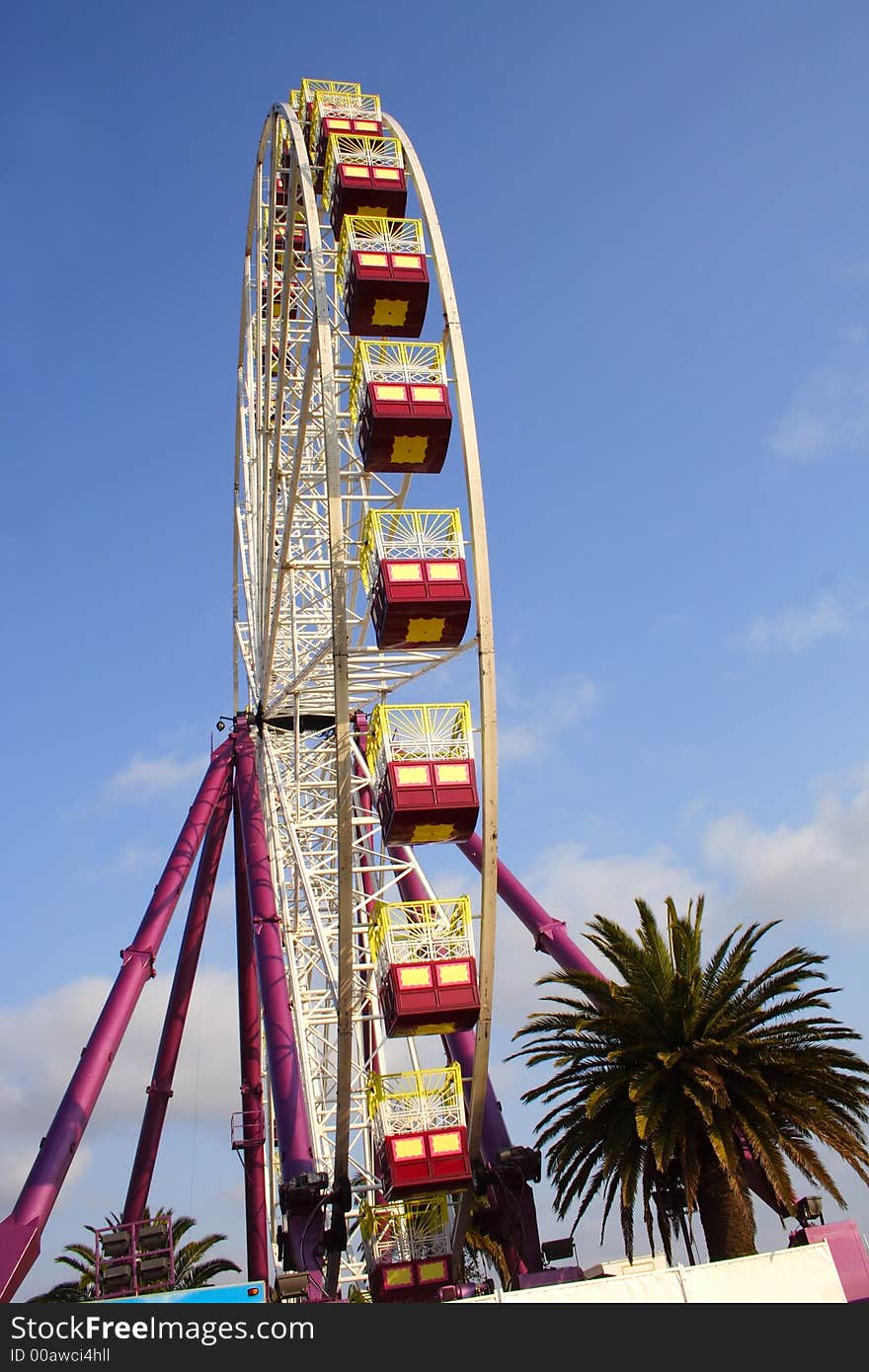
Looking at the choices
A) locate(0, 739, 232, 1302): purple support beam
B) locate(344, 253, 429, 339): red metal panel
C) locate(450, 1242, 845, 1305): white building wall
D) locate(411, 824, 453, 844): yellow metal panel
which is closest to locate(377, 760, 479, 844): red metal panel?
locate(411, 824, 453, 844): yellow metal panel

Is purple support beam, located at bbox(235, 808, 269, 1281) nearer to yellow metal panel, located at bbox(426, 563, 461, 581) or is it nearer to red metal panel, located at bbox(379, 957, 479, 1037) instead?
red metal panel, located at bbox(379, 957, 479, 1037)

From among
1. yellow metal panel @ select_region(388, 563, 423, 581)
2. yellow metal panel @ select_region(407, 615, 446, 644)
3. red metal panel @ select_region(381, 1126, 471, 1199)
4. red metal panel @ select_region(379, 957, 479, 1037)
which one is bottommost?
red metal panel @ select_region(381, 1126, 471, 1199)

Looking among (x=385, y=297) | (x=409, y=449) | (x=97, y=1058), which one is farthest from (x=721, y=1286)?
(x=385, y=297)

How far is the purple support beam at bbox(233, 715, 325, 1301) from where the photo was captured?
22.3 meters

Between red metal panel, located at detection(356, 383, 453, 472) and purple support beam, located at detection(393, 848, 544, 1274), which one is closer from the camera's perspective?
red metal panel, located at detection(356, 383, 453, 472)

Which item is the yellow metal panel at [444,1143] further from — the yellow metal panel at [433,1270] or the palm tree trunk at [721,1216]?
the palm tree trunk at [721,1216]

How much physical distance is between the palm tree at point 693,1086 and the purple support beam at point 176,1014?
40.9ft

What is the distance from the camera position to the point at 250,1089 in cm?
3416

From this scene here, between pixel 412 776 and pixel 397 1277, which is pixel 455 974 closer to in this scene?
pixel 412 776

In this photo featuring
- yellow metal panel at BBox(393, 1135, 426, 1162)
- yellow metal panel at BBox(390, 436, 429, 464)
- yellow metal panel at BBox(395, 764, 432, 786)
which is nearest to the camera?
yellow metal panel at BBox(395, 764, 432, 786)

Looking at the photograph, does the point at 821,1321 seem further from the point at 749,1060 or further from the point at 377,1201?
the point at 377,1201

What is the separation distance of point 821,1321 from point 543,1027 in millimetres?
12478

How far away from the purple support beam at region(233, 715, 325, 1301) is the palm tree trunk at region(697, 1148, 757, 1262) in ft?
21.3

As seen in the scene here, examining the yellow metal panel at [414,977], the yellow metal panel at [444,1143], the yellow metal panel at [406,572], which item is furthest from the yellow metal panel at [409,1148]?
the yellow metal panel at [406,572]
